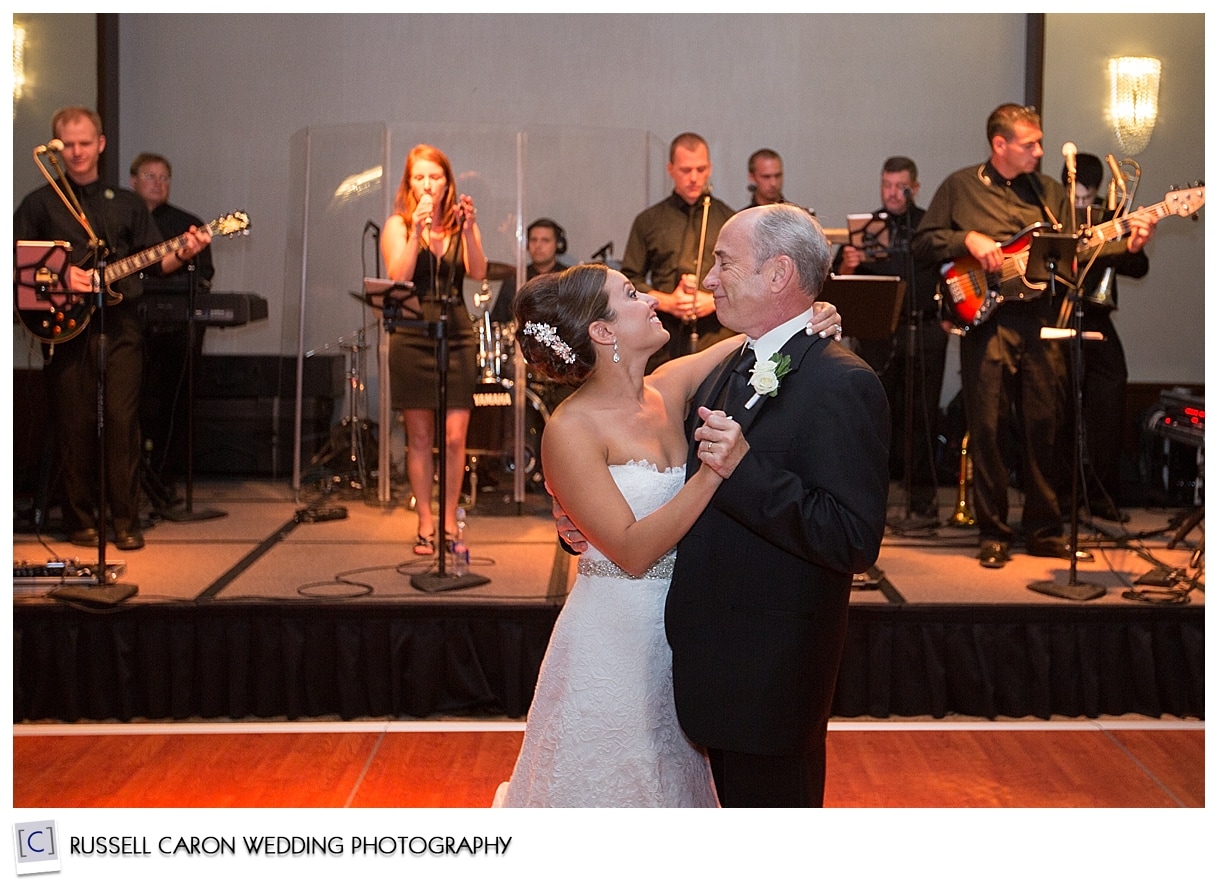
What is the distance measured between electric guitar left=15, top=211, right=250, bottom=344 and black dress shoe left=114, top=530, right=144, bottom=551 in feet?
2.99

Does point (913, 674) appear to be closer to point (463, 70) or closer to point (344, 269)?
point (344, 269)

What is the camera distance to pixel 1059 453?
5949 mm

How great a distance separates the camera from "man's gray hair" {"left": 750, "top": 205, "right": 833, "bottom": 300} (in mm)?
2406

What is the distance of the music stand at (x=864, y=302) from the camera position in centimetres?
535

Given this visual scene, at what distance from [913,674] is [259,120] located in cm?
648

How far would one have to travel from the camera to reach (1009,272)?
557 cm

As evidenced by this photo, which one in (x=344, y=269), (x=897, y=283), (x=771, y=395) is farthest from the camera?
(x=344, y=269)

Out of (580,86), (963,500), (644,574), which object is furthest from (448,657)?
(580,86)

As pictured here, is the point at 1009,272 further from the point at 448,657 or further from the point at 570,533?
the point at 570,533

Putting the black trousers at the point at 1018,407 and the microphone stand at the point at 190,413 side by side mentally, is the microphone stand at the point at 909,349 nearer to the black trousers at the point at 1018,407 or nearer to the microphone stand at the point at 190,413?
the black trousers at the point at 1018,407

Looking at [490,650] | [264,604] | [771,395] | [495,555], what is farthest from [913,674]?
[771,395]

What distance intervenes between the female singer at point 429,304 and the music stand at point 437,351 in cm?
9

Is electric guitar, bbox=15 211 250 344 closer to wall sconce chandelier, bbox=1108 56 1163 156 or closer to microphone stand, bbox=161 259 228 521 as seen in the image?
microphone stand, bbox=161 259 228 521

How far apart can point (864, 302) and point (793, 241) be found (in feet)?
10.3
